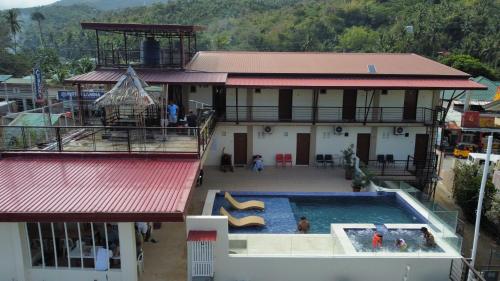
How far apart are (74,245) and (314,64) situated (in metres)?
17.5

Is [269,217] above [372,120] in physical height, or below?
below

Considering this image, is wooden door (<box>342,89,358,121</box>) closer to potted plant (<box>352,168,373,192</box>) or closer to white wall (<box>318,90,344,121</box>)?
white wall (<box>318,90,344,121</box>)

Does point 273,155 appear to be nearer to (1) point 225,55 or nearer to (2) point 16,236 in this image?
(1) point 225,55

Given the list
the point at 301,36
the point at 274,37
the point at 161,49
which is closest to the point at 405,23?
the point at 301,36

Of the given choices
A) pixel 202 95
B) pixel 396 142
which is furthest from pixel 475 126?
pixel 202 95

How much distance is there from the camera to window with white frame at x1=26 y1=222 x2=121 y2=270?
1102cm

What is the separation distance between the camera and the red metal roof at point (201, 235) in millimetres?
11211

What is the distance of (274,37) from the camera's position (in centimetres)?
9475

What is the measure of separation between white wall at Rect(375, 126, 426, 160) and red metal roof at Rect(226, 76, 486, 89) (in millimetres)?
2869

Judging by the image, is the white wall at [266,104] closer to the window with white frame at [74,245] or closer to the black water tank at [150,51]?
the black water tank at [150,51]

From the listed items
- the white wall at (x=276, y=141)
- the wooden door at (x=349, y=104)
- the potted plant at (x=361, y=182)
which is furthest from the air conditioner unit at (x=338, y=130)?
the potted plant at (x=361, y=182)

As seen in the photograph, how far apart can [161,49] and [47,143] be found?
28.4 ft

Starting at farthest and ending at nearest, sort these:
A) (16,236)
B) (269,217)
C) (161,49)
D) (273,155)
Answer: (273,155) → (161,49) → (269,217) → (16,236)

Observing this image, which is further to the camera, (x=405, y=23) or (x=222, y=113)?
(x=405, y=23)
